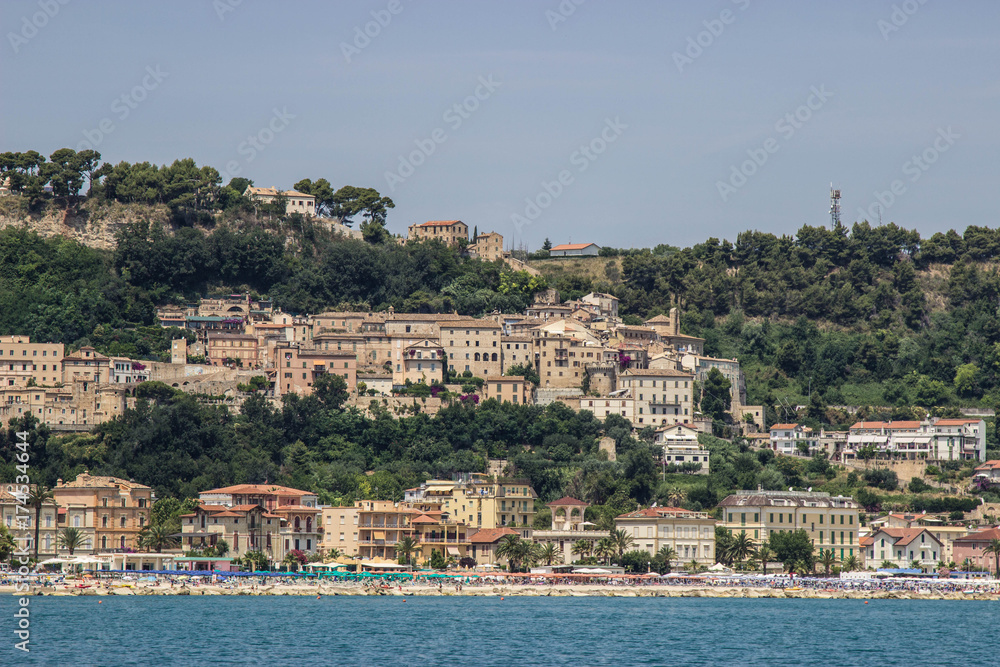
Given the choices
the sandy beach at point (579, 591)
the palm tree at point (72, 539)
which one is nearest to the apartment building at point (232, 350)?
the palm tree at point (72, 539)

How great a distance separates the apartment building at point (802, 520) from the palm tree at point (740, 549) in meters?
1.42

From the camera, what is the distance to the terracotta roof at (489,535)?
8006 cm

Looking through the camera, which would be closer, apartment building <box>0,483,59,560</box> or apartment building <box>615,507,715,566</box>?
apartment building <box>0,483,59,560</box>

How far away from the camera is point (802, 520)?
81812 mm

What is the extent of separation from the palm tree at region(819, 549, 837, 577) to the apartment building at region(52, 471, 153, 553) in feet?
105

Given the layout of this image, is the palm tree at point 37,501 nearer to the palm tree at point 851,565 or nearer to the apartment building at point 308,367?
the apartment building at point 308,367

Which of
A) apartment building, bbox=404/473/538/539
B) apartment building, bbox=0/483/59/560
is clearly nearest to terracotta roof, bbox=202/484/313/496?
apartment building, bbox=404/473/538/539

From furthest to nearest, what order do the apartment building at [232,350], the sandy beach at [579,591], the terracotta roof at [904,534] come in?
the apartment building at [232,350]
the terracotta roof at [904,534]
the sandy beach at [579,591]

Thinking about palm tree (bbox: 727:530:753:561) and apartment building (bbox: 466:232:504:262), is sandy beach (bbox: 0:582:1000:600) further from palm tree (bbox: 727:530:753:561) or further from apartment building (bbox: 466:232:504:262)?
apartment building (bbox: 466:232:504:262)

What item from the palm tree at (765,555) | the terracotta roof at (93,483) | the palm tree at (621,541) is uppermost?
the terracotta roof at (93,483)

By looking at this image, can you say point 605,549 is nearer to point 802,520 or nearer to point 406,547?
point 406,547

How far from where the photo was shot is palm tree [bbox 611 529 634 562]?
258 feet

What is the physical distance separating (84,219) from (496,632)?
2501 inches

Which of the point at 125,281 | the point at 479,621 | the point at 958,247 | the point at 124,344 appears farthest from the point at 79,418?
the point at 958,247
